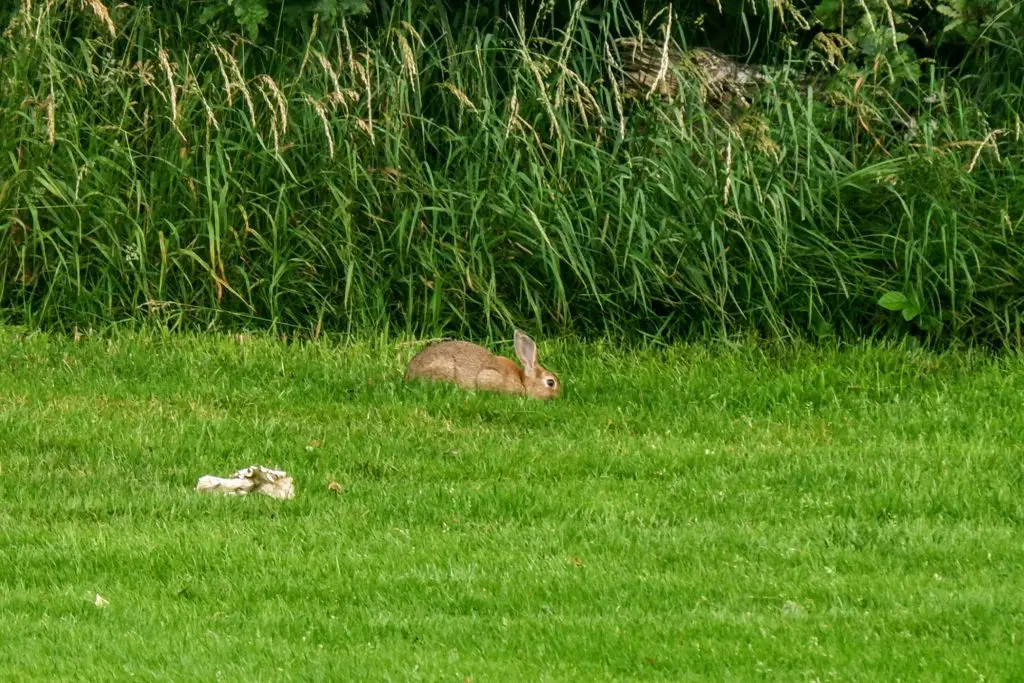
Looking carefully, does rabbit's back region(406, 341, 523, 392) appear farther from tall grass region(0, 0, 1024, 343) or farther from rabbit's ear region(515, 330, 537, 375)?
tall grass region(0, 0, 1024, 343)

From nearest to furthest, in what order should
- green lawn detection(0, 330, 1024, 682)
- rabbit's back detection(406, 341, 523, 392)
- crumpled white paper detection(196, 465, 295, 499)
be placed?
green lawn detection(0, 330, 1024, 682)
crumpled white paper detection(196, 465, 295, 499)
rabbit's back detection(406, 341, 523, 392)

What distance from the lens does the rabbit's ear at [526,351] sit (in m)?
9.20

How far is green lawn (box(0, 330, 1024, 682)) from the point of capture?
5.26 metres

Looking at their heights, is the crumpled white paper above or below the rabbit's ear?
above

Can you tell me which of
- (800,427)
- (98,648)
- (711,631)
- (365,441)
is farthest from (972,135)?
(98,648)

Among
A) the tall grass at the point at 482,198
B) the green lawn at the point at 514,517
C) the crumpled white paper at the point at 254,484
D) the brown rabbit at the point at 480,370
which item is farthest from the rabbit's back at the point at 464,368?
the crumpled white paper at the point at 254,484

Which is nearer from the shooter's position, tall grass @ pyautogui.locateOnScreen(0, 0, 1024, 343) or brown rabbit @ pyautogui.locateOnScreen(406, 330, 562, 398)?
brown rabbit @ pyautogui.locateOnScreen(406, 330, 562, 398)

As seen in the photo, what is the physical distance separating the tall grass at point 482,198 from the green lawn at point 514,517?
19.3 inches

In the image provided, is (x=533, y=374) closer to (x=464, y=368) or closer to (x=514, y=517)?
(x=464, y=368)

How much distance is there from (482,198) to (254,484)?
355 cm

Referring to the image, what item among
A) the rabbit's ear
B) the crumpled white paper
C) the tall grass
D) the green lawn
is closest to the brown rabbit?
the rabbit's ear

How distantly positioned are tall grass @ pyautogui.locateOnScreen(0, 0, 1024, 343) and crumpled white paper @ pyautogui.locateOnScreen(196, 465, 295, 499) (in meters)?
3.03

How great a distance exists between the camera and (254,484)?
23.4 feet

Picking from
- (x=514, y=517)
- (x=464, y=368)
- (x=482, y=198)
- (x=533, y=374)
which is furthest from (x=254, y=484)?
(x=482, y=198)
